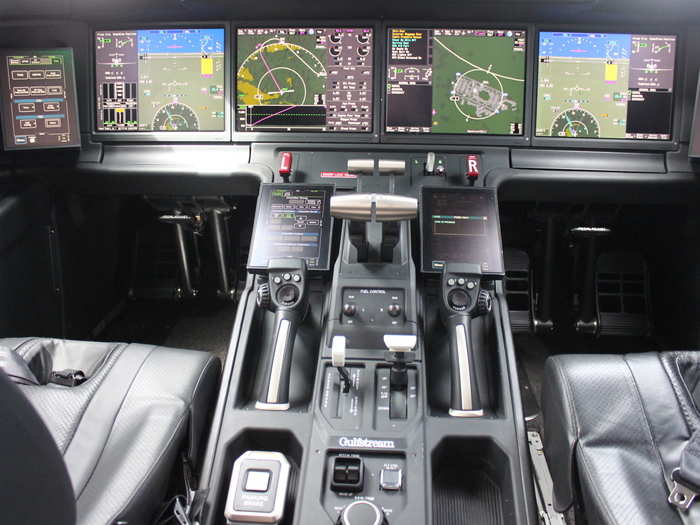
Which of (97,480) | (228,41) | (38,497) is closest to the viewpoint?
(38,497)

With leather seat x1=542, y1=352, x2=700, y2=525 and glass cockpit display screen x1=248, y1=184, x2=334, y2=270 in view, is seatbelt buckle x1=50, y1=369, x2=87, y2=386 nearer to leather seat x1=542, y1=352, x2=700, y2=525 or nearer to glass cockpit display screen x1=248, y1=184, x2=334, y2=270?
glass cockpit display screen x1=248, y1=184, x2=334, y2=270

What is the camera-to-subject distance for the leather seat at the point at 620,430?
1245 mm

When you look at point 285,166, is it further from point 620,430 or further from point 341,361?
point 620,430

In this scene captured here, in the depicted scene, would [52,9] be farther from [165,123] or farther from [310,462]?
[310,462]

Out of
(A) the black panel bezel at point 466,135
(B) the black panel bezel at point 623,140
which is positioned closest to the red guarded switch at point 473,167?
(A) the black panel bezel at point 466,135

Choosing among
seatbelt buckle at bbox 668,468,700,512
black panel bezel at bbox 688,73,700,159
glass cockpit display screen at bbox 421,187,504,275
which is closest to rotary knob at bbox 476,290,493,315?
glass cockpit display screen at bbox 421,187,504,275

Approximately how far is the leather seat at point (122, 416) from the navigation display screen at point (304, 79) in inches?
43.3

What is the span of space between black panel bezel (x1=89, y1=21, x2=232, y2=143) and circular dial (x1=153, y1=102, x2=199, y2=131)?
0.02 metres

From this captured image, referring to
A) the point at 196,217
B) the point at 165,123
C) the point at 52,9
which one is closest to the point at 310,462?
the point at 165,123

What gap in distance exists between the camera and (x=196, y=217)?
2.95 m

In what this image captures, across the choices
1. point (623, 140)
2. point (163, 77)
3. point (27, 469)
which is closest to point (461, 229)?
point (623, 140)

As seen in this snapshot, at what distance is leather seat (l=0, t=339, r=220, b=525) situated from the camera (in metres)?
1.31

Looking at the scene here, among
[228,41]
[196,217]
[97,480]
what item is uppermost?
[228,41]

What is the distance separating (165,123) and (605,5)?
1.75 m
